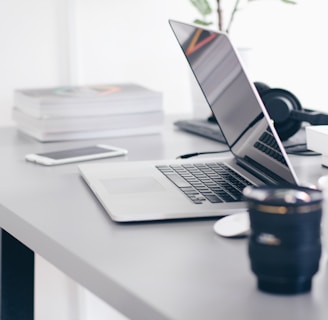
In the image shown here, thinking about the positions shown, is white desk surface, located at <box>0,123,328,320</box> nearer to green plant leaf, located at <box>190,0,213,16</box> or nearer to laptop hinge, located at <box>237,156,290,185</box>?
laptop hinge, located at <box>237,156,290,185</box>

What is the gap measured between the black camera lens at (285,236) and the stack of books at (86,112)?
990mm

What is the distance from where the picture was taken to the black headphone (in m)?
1.51

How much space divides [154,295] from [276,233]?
0.43 feet

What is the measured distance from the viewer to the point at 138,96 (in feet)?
5.74

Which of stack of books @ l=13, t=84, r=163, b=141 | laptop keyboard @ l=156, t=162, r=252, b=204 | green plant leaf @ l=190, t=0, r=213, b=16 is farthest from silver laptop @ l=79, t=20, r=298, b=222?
green plant leaf @ l=190, t=0, r=213, b=16

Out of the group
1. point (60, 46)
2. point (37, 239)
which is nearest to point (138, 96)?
point (60, 46)

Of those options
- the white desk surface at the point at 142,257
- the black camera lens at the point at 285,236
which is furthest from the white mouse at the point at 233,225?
the black camera lens at the point at 285,236

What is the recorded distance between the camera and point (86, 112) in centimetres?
170

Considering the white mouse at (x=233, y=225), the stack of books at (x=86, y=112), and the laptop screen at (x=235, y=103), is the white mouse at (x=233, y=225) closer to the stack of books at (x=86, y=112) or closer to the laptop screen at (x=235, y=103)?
the laptop screen at (x=235, y=103)

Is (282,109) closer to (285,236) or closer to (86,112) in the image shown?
(86,112)

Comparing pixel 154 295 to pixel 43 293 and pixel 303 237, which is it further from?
pixel 43 293

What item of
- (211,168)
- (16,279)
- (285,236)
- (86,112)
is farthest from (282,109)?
(285,236)

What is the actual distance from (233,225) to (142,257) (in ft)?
0.41

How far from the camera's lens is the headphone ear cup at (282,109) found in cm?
152
